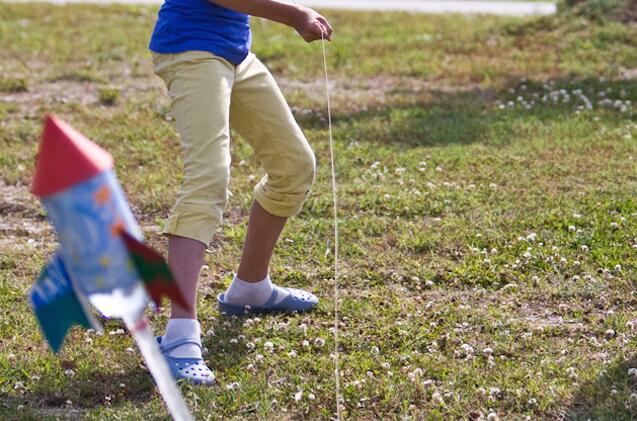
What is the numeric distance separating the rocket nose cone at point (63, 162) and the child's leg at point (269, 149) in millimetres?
1684

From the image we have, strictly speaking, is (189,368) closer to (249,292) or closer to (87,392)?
(87,392)

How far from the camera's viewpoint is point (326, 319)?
14.9 feet

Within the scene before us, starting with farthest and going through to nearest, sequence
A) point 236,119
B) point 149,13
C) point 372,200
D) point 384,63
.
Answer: point 149,13 → point 384,63 → point 372,200 → point 236,119

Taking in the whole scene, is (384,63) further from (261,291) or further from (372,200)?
(261,291)

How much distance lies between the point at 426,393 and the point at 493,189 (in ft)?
8.04

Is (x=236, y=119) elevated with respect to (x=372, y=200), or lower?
elevated

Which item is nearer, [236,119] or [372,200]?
[236,119]

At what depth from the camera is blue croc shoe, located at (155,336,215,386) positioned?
153 inches

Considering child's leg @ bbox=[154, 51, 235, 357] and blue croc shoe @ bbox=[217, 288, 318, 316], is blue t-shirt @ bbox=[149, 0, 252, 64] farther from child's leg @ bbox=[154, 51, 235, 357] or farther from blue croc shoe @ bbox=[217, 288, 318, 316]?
blue croc shoe @ bbox=[217, 288, 318, 316]

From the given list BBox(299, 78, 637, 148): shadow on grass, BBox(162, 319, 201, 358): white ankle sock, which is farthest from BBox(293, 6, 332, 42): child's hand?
BBox(299, 78, 637, 148): shadow on grass

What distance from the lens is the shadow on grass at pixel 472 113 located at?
23.3ft

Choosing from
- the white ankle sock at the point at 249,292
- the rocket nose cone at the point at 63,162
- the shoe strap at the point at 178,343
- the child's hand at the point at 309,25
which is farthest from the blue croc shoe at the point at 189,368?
the rocket nose cone at the point at 63,162

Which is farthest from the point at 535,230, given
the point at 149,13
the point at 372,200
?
the point at 149,13

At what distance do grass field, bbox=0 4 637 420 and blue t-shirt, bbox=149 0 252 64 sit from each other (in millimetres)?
1156
